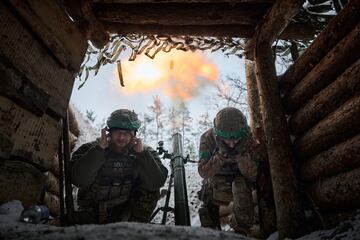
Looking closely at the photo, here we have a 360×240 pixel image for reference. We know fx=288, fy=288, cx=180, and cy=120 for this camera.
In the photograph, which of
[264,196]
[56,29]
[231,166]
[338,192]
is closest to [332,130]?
[338,192]

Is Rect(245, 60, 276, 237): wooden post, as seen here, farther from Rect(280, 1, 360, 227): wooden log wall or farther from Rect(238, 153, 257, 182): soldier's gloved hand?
Rect(238, 153, 257, 182): soldier's gloved hand

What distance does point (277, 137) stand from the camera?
3.18m

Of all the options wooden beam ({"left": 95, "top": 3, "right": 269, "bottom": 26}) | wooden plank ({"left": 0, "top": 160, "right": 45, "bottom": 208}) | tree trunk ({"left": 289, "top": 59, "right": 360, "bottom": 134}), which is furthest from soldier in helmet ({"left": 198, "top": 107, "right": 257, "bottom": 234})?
wooden plank ({"left": 0, "top": 160, "right": 45, "bottom": 208})

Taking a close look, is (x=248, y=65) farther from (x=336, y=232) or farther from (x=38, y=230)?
(x=38, y=230)

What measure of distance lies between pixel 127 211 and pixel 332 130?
3.14 metres

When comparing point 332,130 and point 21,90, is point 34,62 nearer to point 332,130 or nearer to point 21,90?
point 21,90

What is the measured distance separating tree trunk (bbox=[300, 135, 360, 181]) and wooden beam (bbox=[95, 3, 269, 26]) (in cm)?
185

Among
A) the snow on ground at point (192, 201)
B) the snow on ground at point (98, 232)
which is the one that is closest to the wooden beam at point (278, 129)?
the snow on ground at point (98, 232)

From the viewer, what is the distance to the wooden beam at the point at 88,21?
3.30m

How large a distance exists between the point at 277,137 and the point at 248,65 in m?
2.99

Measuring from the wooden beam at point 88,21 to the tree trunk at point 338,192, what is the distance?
10.2 ft

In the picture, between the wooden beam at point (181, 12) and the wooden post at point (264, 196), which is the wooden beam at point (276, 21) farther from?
the wooden post at point (264, 196)

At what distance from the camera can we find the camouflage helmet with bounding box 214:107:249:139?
4.71 metres

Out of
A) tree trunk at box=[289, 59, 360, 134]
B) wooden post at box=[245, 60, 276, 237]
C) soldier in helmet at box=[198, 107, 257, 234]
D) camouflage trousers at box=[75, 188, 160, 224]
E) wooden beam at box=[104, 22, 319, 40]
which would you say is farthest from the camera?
soldier in helmet at box=[198, 107, 257, 234]
